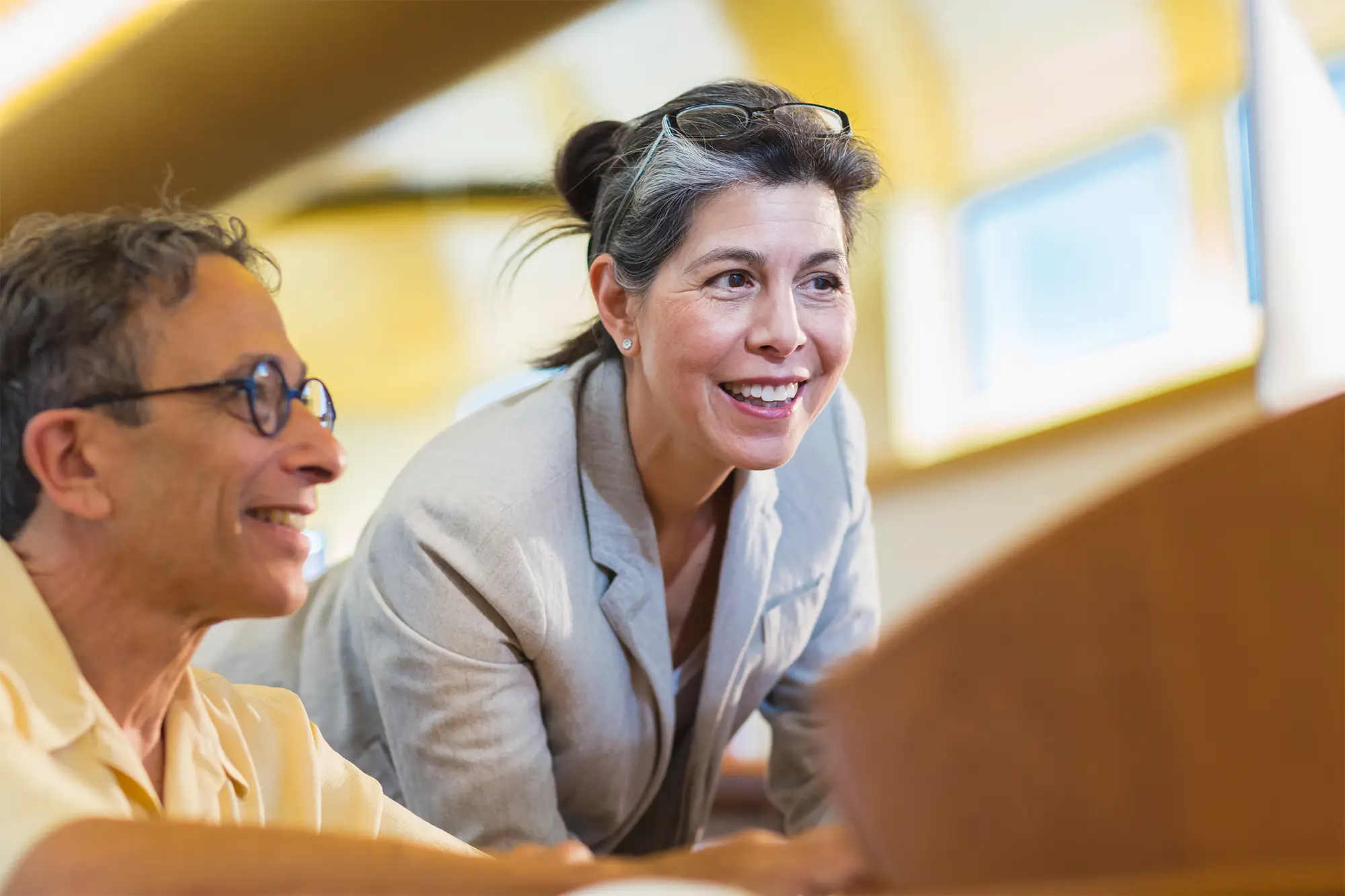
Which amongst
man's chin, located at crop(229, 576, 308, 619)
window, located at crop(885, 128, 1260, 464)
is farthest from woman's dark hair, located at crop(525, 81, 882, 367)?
window, located at crop(885, 128, 1260, 464)

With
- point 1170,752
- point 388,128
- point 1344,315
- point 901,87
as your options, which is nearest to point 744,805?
point 1344,315

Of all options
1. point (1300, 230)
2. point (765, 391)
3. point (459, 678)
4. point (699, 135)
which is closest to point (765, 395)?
point (765, 391)

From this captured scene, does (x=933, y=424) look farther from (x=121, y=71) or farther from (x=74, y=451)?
(x=74, y=451)

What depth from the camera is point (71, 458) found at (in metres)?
0.67

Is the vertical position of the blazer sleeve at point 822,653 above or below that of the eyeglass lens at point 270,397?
below

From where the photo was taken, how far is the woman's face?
44.7 inches

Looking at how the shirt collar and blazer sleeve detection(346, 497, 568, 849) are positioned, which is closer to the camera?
the shirt collar

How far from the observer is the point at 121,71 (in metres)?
1.68

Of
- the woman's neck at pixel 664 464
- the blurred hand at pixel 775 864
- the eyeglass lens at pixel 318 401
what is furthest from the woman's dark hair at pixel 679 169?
the blurred hand at pixel 775 864

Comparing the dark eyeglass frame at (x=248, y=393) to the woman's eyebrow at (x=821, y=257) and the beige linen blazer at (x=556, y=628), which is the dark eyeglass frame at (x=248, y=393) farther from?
the woman's eyebrow at (x=821, y=257)

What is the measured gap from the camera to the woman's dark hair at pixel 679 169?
115cm

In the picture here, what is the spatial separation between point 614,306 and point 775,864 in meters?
0.73

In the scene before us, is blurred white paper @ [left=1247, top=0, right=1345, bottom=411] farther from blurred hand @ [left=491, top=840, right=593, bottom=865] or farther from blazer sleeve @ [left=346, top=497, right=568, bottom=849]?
blurred hand @ [left=491, top=840, right=593, bottom=865]

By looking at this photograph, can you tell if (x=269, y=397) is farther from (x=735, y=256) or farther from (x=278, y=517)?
(x=735, y=256)
